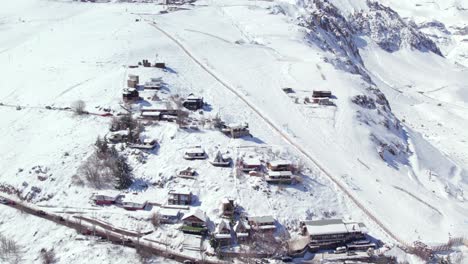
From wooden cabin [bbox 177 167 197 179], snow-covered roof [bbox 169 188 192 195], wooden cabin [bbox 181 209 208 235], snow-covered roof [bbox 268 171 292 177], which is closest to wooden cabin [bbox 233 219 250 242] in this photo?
wooden cabin [bbox 181 209 208 235]

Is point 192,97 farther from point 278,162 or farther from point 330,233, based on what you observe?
point 330,233

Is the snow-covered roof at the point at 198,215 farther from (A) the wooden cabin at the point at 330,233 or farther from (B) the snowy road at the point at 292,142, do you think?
(B) the snowy road at the point at 292,142

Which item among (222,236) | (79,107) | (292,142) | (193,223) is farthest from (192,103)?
(222,236)

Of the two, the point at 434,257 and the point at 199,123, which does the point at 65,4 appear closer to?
the point at 199,123

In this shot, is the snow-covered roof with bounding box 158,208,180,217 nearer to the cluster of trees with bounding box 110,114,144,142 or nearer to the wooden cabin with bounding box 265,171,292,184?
the wooden cabin with bounding box 265,171,292,184

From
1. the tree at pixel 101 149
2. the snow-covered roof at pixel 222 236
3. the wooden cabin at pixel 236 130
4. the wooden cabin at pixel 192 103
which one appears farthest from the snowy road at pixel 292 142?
the tree at pixel 101 149

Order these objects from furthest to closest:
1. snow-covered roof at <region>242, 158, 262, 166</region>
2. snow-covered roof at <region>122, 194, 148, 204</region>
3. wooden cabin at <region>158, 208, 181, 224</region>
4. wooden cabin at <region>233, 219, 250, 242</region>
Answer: snow-covered roof at <region>242, 158, 262, 166</region> < snow-covered roof at <region>122, 194, 148, 204</region> < wooden cabin at <region>158, 208, 181, 224</region> < wooden cabin at <region>233, 219, 250, 242</region>

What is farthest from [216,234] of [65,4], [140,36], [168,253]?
[65,4]
